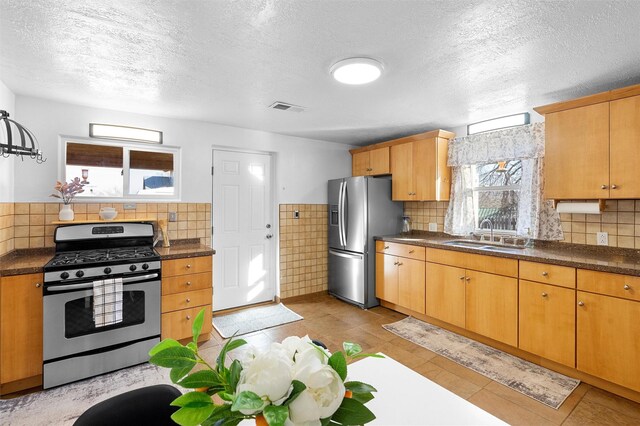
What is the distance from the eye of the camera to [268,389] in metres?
0.50

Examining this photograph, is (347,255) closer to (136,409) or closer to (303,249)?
(303,249)

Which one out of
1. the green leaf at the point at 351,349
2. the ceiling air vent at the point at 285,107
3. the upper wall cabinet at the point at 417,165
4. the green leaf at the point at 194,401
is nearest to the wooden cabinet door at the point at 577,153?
the upper wall cabinet at the point at 417,165

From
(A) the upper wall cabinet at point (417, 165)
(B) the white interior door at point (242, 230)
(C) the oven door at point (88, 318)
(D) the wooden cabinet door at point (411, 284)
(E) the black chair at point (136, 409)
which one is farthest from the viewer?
(B) the white interior door at point (242, 230)

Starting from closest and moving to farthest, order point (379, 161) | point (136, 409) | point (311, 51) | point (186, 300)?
point (136, 409) < point (311, 51) < point (186, 300) < point (379, 161)

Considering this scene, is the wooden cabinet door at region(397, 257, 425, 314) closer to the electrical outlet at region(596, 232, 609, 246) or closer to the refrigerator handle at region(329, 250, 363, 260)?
the refrigerator handle at region(329, 250, 363, 260)

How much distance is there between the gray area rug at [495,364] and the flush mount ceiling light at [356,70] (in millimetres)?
2526

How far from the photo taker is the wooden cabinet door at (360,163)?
15.6 feet

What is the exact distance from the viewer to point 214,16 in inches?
65.2

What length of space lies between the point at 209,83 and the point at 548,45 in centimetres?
243

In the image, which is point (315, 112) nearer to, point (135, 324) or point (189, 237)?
point (189, 237)

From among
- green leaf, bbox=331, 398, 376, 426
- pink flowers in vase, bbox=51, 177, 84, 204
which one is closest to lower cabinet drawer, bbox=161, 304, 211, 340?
pink flowers in vase, bbox=51, 177, 84, 204

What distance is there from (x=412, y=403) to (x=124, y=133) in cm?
367

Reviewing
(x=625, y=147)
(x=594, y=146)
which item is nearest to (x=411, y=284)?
(x=594, y=146)

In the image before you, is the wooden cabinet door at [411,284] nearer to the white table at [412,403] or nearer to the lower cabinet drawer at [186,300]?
the lower cabinet drawer at [186,300]
